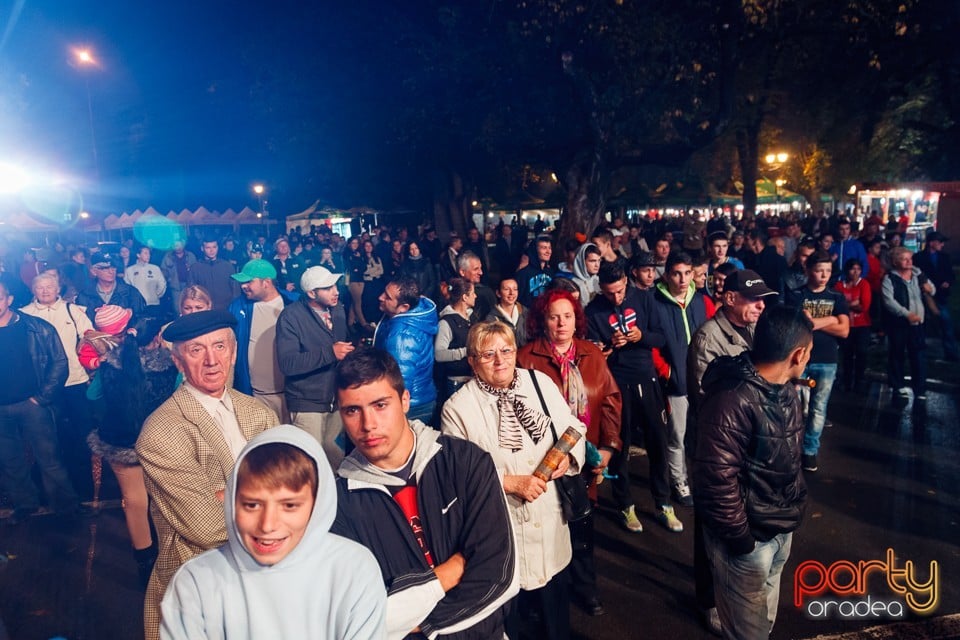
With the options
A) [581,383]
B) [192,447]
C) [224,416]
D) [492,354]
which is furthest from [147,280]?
[492,354]

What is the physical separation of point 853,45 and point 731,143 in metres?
21.3

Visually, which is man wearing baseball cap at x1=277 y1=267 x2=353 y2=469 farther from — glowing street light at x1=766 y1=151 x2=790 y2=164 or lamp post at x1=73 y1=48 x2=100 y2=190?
glowing street light at x1=766 y1=151 x2=790 y2=164

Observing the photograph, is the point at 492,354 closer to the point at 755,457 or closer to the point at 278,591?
the point at 755,457

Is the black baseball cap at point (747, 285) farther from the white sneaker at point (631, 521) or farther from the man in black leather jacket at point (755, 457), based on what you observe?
the white sneaker at point (631, 521)

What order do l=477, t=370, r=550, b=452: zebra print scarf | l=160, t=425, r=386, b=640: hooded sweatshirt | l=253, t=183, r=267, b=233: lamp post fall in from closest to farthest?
l=160, t=425, r=386, b=640: hooded sweatshirt < l=477, t=370, r=550, b=452: zebra print scarf < l=253, t=183, r=267, b=233: lamp post

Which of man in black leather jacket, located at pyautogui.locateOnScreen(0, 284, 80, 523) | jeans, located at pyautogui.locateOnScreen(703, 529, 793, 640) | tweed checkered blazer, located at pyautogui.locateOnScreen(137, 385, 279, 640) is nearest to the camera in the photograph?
tweed checkered blazer, located at pyautogui.locateOnScreen(137, 385, 279, 640)

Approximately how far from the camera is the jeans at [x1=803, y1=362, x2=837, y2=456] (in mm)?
5625

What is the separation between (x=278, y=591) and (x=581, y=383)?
94.3 inches

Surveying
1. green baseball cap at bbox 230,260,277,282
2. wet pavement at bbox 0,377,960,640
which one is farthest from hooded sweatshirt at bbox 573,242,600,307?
green baseball cap at bbox 230,260,277,282

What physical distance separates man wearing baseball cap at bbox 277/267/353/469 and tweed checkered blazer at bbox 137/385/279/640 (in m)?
1.87

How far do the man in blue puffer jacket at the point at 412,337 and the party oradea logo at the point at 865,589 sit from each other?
2.89 metres

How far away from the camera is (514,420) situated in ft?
9.70

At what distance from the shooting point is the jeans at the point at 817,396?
5.62 m

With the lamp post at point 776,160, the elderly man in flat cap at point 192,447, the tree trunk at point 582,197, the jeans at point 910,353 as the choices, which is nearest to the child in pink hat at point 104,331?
the elderly man in flat cap at point 192,447
